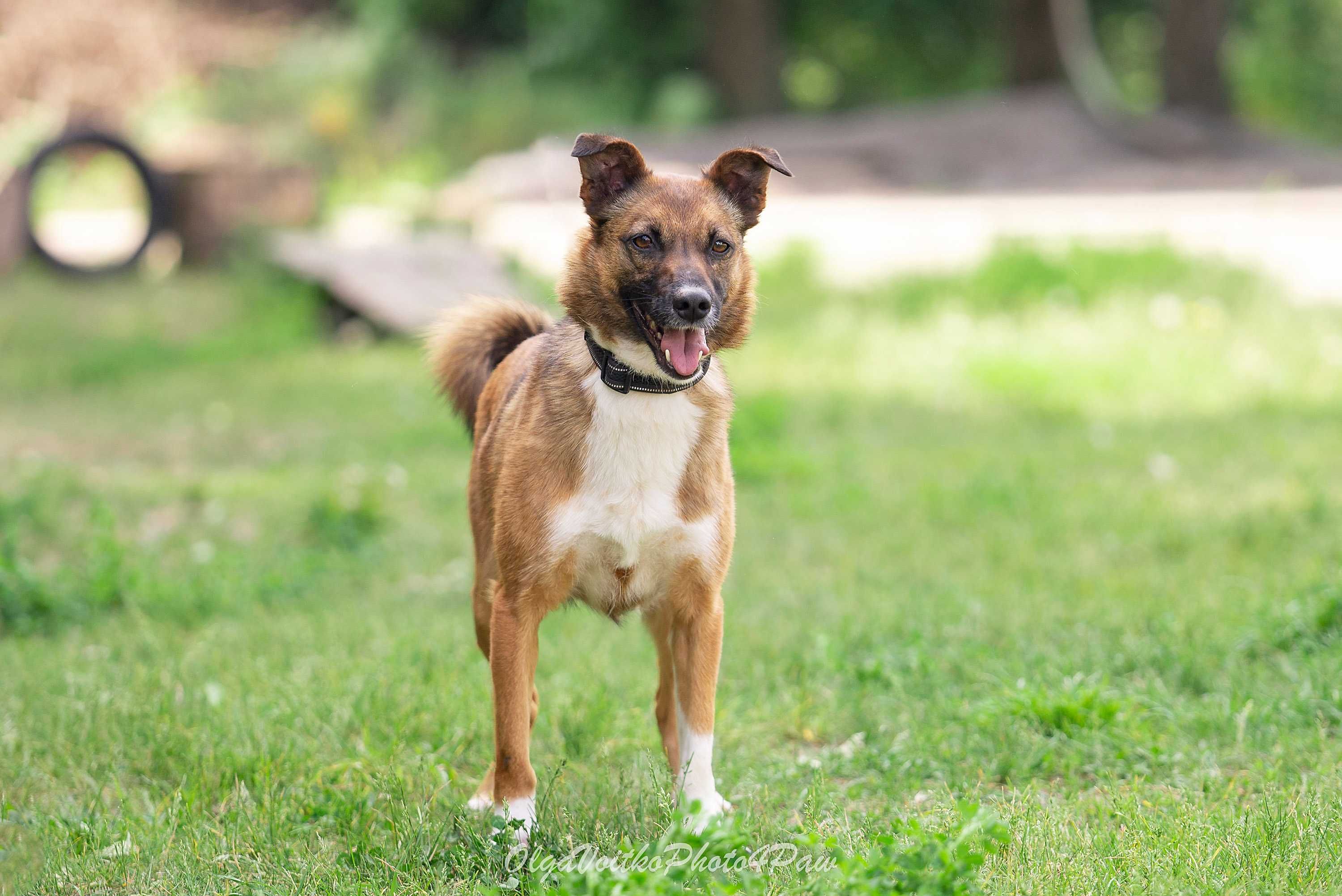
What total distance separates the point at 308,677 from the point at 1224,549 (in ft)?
13.1

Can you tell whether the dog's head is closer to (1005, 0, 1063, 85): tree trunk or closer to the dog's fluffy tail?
the dog's fluffy tail

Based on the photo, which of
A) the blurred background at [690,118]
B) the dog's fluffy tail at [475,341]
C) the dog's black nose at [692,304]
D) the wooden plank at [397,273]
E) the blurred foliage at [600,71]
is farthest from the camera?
the blurred foliage at [600,71]

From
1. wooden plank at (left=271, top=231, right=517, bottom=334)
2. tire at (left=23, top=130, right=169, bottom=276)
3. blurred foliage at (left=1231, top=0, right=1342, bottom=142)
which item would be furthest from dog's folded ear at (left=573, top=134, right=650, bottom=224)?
blurred foliage at (left=1231, top=0, right=1342, bottom=142)

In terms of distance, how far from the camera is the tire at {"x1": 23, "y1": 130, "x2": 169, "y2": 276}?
12.7 meters

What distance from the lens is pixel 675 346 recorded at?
11.1 ft

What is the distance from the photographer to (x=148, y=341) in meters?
11.4

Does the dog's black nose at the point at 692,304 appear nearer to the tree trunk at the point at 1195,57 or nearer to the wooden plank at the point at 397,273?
the wooden plank at the point at 397,273

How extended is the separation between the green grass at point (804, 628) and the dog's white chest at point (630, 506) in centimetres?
61

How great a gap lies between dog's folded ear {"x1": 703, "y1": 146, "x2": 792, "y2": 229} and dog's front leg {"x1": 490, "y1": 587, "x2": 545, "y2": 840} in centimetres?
122

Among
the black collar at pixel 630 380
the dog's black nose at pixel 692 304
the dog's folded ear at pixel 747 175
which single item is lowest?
the black collar at pixel 630 380

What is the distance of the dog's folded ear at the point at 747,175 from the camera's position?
3660 mm

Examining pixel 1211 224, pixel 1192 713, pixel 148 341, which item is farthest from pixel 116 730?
pixel 1211 224

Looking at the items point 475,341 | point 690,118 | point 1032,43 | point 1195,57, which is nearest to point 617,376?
point 475,341

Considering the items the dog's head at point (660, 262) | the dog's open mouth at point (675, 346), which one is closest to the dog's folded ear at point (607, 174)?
the dog's head at point (660, 262)
